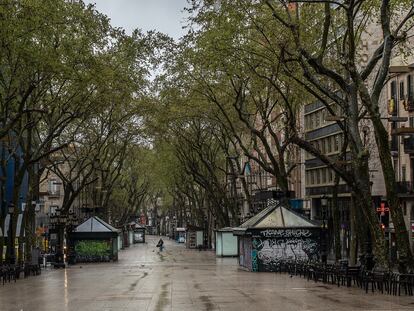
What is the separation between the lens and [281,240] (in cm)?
4300

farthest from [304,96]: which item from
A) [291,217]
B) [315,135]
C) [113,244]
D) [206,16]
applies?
[315,135]

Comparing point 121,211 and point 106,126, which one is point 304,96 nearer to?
point 106,126

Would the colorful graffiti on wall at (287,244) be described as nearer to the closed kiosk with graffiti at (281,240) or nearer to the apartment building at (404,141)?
the closed kiosk with graffiti at (281,240)

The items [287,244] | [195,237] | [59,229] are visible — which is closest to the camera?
[287,244]

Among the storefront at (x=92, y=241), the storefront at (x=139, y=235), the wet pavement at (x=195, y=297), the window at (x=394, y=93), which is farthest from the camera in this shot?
the storefront at (x=139, y=235)

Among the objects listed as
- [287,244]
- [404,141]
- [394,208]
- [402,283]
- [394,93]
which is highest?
[394,93]

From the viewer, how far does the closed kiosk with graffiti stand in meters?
42.9

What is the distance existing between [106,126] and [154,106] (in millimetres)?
3788

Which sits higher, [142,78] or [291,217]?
[142,78]

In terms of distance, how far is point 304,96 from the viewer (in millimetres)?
41469

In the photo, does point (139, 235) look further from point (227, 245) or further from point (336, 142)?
point (336, 142)

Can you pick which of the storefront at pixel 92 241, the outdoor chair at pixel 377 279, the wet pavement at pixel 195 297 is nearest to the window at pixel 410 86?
the storefront at pixel 92 241

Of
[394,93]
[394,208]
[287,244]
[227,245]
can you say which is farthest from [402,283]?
[227,245]

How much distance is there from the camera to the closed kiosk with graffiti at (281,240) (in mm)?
42875
